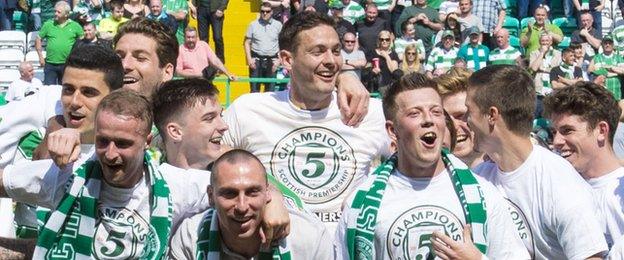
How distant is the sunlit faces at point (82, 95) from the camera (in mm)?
6004

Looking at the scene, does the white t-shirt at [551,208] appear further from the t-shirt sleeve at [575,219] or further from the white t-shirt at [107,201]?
the white t-shirt at [107,201]

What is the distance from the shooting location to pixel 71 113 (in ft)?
19.7

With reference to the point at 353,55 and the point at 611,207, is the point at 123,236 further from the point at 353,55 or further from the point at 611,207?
the point at 353,55

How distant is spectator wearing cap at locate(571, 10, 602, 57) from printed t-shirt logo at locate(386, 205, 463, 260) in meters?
16.2

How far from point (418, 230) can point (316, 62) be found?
148cm

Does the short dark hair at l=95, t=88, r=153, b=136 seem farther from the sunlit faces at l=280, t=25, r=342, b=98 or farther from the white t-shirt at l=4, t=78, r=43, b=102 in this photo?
the white t-shirt at l=4, t=78, r=43, b=102

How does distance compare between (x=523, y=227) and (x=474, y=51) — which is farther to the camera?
(x=474, y=51)

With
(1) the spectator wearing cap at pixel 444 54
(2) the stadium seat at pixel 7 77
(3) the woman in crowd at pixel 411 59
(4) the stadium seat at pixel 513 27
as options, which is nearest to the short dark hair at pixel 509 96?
(3) the woman in crowd at pixel 411 59

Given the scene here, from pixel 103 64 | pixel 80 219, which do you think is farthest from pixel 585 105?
pixel 80 219

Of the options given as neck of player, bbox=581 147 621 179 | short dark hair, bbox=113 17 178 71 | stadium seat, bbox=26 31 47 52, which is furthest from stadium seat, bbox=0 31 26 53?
neck of player, bbox=581 147 621 179

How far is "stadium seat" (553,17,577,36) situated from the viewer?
23297 mm

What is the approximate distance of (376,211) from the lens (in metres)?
5.61

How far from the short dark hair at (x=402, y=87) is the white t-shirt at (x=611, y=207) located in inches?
41.8

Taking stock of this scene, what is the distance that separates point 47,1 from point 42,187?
16.7 metres
